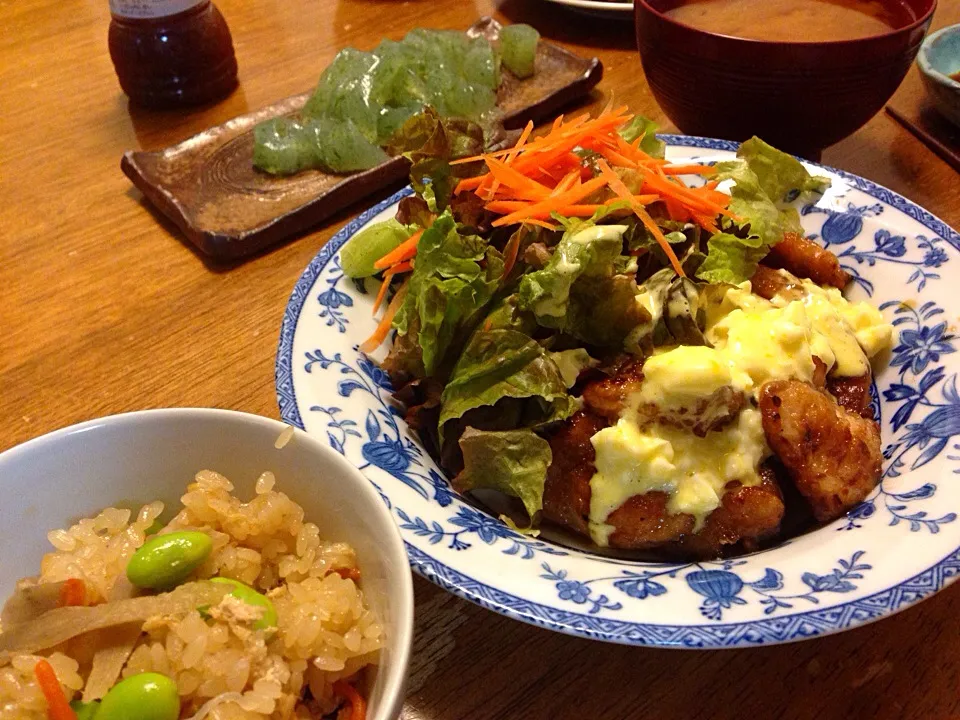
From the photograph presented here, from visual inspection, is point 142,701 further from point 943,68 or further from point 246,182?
point 943,68

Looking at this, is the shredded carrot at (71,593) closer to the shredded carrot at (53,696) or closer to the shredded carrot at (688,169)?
the shredded carrot at (53,696)

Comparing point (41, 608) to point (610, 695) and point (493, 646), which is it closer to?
point (493, 646)

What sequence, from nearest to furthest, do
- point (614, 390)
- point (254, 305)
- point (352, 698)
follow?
point (352, 698) < point (614, 390) < point (254, 305)

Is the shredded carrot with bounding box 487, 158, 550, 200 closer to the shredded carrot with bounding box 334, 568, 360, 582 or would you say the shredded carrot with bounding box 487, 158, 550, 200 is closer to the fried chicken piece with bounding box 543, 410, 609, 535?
the fried chicken piece with bounding box 543, 410, 609, 535

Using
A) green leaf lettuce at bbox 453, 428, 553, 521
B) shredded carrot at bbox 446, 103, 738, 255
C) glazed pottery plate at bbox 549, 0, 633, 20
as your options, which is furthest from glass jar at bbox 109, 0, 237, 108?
green leaf lettuce at bbox 453, 428, 553, 521

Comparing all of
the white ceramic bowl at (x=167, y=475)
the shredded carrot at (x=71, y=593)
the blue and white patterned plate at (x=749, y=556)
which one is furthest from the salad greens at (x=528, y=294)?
the shredded carrot at (x=71, y=593)

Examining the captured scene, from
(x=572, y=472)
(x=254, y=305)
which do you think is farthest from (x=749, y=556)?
(x=254, y=305)
